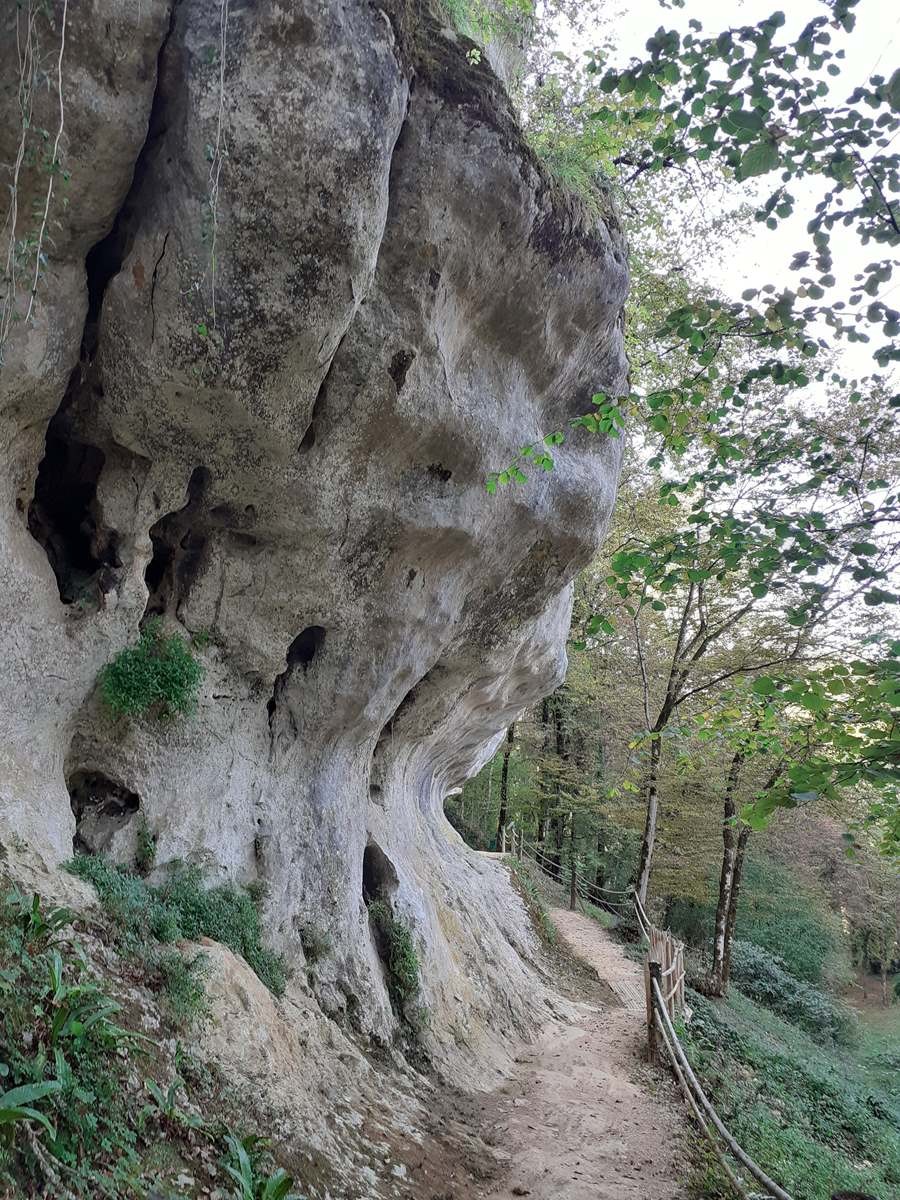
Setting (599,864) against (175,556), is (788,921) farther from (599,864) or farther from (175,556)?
(175,556)

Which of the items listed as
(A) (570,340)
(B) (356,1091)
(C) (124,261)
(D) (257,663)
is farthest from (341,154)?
(B) (356,1091)

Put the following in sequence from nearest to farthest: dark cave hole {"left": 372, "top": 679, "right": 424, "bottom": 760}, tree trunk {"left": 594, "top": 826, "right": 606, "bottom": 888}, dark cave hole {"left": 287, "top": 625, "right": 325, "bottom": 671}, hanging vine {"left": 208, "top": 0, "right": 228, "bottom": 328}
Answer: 1. hanging vine {"left": 208, "top": 0, "right": 228, "bottom": 328}
2. dark cave hole {"left": 287, "top": 625, "right": 325, "bottom": 671}
3. dark cave hole {"left": 372, "top": 679, "right": 424, "bottom": 760}
4. tree trunk {"left": 594, "top": 826, "right": 606, "bottom": 888}

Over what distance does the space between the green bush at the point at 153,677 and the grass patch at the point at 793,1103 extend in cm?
674

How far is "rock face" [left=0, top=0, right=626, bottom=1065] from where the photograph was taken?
18.1ft

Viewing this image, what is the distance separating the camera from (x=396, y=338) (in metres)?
6.97

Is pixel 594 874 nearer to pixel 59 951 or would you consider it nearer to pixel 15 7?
pixel 59 951

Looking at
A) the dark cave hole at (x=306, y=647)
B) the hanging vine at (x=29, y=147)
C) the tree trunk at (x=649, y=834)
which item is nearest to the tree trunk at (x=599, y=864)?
the tree trunk at (x=649, y=834)

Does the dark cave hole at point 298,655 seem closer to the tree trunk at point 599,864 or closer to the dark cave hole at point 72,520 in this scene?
the dark cave hole at point 72,520

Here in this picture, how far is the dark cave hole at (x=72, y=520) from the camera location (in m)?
6.68

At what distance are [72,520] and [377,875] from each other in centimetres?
537

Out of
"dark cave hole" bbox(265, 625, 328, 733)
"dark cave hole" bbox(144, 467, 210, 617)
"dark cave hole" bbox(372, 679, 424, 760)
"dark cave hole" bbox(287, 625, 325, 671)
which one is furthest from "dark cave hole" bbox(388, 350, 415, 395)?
"dark cave hole" bbox(372, 679, 424, 760)

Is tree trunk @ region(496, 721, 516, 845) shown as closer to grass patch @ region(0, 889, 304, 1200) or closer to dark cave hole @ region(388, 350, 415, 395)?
dark cave hole @ region(388, 350, 415, 395)

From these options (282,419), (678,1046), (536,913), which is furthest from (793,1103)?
(282,419)

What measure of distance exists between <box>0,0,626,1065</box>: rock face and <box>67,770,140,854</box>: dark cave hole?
0.03 meters
